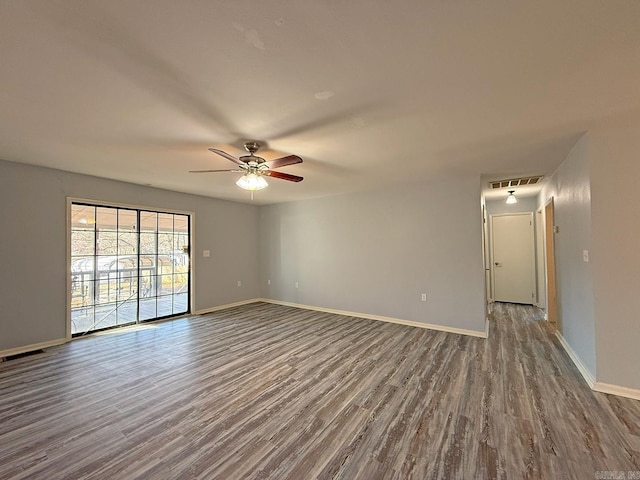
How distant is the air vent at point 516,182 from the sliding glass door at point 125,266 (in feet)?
19.5

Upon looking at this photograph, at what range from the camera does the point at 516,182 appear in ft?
15.1

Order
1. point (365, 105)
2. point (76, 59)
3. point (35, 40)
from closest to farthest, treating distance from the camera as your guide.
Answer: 1. point (35, 40)
2. point (76, 59)
3. point (365, 105)

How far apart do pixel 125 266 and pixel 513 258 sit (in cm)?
802

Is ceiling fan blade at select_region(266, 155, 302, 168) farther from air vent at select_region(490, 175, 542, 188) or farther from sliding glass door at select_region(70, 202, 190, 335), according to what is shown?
air vent at select_region(490, 175, 542, 188)

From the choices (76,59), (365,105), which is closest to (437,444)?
(365,105)

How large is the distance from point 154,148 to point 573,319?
522 centimetres

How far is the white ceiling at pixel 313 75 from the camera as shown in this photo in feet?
4.20

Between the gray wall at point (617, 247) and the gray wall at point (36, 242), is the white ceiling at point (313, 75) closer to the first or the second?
the gray wall at point (617, 247)

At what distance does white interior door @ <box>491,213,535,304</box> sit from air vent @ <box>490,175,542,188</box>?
167 centimetres

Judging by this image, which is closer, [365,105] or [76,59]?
[76,59]

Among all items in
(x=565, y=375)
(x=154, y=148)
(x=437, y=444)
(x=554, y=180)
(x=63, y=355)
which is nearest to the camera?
(x=437, y=444)

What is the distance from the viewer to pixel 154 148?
117 inches

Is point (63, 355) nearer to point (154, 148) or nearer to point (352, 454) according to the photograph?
point (154, 148)

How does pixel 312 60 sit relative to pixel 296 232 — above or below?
above
